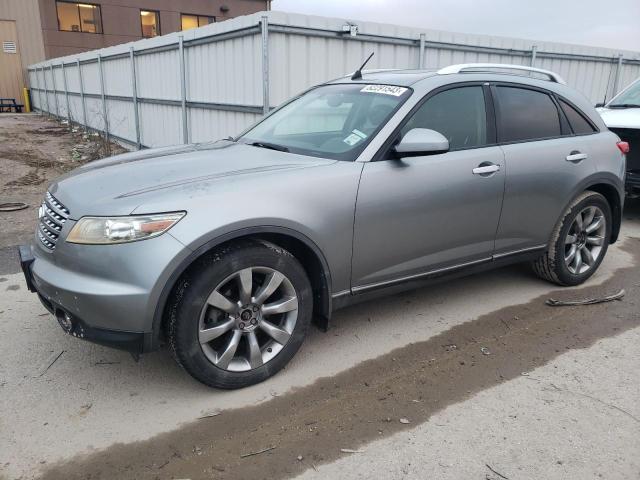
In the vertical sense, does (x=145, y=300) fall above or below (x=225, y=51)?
below

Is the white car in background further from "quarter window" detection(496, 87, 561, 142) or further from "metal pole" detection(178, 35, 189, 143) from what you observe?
"metal pole" detection(178, 35, 189, 143)

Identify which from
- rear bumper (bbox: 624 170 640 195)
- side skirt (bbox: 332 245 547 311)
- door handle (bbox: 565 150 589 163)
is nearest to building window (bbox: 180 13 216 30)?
rear bumper (bbox: 624 170 640 195)

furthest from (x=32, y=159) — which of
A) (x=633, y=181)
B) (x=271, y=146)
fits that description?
(x=633, y=181)

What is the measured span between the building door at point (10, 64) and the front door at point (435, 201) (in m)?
30.0

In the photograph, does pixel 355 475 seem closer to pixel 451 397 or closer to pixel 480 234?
pixel 451 397

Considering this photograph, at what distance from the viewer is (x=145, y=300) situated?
2.52 m

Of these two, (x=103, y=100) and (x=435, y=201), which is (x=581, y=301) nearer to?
(x=435, y=201)

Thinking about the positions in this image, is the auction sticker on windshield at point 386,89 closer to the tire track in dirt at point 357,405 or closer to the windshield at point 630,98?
the tire track in dirt at point 357,405

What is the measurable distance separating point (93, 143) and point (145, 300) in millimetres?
13011

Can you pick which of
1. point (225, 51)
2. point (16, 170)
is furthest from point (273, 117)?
point (16, 170)

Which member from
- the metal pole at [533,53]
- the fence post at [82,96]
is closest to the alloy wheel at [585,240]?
the metal pole at [533,53]

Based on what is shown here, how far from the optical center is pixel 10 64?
2708cm

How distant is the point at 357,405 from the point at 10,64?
30820 millimetres

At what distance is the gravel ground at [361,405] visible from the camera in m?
2.40
